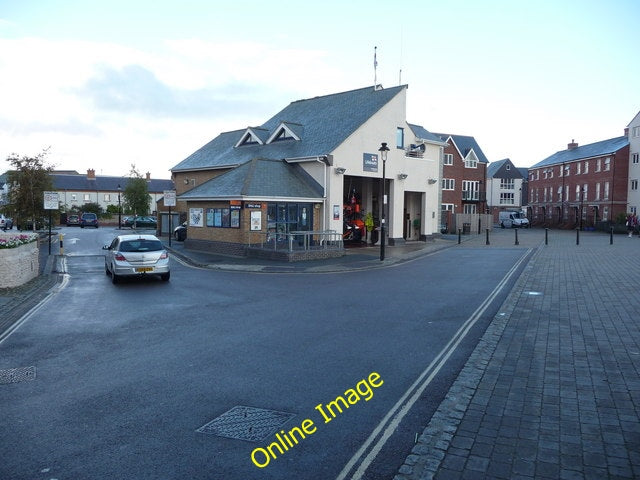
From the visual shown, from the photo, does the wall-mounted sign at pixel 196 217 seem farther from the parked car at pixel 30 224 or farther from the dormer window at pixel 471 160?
the dormer window at pixel 471 160

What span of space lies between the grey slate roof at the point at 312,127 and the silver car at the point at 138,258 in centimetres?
1322

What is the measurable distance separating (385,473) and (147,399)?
10.7ft

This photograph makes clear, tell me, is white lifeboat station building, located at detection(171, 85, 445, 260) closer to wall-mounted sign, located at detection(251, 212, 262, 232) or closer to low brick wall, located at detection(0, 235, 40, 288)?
wall-mounted sign, located at detection(251, 212, 262, 232)

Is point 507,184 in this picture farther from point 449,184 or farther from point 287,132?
point 287,132

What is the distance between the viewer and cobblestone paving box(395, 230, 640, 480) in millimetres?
4750

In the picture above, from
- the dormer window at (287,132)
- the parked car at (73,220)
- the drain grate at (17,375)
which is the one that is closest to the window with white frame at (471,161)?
the dormer window at (287,132)

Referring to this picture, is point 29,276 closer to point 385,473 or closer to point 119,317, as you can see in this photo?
point 119,317

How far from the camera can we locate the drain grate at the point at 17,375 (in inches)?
285

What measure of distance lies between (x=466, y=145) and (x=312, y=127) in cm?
3395

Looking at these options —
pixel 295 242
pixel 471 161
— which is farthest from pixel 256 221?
pixel 471 161

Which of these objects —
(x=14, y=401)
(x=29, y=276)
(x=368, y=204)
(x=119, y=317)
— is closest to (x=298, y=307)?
(x=119, y=317)

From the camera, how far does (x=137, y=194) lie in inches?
2501

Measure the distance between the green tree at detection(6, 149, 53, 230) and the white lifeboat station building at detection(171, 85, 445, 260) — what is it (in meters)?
9.61

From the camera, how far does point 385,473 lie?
15.3ft
